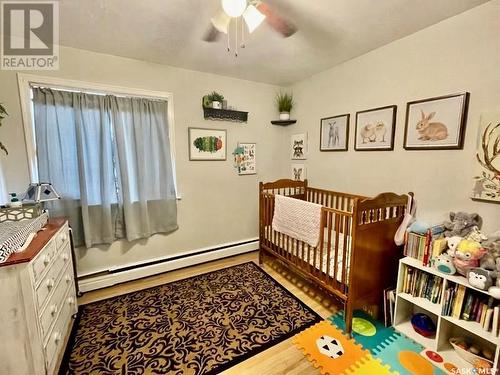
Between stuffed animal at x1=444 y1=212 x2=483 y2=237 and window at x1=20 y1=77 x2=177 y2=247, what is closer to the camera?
stuffed animal at x1=444 y1=212 x2=483 y2=237

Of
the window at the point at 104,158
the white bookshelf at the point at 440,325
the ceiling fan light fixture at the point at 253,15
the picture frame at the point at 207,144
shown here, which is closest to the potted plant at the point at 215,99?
the picture frame at the point at 207,144

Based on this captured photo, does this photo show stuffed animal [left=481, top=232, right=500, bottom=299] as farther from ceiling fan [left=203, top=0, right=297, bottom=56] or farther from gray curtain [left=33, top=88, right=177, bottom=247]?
gray curtain [left=33, top=88, right=177, bottom=247]

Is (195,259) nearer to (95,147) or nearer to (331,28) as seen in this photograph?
(95,147)

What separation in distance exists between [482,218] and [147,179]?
9.65 ft

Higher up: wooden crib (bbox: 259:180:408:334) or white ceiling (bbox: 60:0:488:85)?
white ceiling (bbox: 60:0:488:85)

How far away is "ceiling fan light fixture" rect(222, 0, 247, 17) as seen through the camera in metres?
1.18

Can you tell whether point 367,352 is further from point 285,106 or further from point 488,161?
point 285,106

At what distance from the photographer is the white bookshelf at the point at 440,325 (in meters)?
1.39

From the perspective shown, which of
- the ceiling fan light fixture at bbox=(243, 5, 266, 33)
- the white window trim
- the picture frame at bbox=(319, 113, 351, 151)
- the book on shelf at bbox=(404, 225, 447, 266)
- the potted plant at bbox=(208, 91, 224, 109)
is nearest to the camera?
the ceiling fan light fixture at bbox=(243, 5, 266, 33)

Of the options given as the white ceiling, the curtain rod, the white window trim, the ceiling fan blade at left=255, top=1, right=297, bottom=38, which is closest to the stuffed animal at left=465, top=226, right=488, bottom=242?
the white ceiling

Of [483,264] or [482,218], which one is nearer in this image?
[483,264]

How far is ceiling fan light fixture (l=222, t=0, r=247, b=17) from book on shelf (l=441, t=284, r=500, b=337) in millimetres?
2145

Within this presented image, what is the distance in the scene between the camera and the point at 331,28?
1824mm

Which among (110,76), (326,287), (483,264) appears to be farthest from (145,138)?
(483,264)
